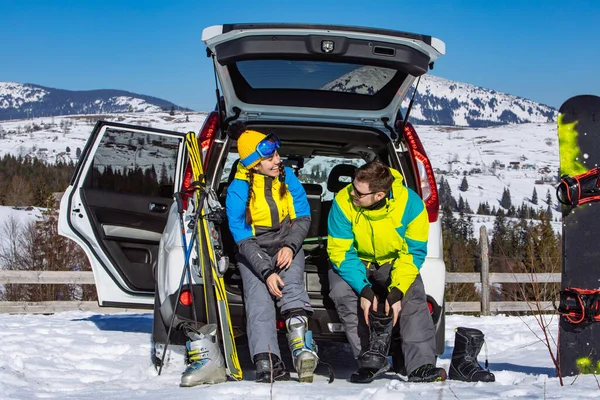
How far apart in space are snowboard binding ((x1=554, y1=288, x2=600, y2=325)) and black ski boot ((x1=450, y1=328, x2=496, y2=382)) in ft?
1.58

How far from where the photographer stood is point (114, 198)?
4.79 m

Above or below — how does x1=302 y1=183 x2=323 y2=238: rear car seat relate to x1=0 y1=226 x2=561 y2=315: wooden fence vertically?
above

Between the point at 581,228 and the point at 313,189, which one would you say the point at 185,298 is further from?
the point at 581,228

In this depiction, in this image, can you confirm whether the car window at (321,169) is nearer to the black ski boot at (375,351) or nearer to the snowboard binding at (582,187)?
the black ski boot at (375,351)

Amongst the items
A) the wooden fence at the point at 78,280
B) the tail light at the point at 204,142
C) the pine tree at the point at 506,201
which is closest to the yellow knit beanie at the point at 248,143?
the tail light at the point at 204,142

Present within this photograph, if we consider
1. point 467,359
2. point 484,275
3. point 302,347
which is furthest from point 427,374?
point 484,275

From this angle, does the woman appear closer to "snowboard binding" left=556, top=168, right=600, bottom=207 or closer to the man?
the man

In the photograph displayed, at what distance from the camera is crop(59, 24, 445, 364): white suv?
130 inches

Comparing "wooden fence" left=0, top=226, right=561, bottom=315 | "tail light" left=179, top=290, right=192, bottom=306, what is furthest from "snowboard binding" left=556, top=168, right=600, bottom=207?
"wooden fence" left=0, top=226, right=561, bottom=315

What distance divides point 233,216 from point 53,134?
18581 cm

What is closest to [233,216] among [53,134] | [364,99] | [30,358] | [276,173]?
[276,173]

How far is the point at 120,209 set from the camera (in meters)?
4.79

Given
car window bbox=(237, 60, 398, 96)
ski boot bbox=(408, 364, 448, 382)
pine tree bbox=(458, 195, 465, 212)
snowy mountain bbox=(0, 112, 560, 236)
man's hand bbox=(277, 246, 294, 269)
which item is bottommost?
ski boot bbox=(408, 364, 448, 382)

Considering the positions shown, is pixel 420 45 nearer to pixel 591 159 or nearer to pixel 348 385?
pixel 591 159
